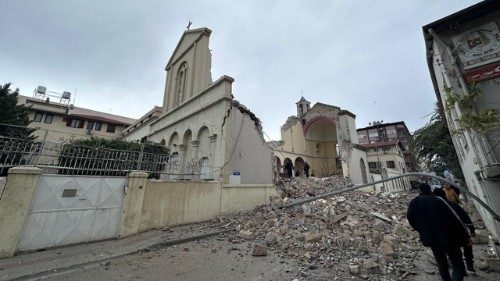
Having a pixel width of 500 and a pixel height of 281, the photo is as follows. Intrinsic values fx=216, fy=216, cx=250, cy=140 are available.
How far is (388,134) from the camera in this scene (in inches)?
1770

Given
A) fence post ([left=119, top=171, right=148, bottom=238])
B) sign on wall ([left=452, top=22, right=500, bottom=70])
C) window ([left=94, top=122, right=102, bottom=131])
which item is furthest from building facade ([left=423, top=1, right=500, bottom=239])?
window ([left=94, top=122, right=102, bottom=131])

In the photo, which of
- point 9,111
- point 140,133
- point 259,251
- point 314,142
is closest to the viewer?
point 259,251

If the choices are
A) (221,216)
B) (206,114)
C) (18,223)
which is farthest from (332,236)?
(206,114)

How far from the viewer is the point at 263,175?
12.3 meters

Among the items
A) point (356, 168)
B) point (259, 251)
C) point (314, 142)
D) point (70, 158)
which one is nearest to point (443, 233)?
Result: point (259, 251)

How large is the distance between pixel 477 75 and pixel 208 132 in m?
10.8

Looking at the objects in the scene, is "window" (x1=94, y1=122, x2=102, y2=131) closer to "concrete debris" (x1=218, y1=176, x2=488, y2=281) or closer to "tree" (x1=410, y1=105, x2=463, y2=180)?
"concrete debris" (x1=218, y1=176, x2=488, y2=281)

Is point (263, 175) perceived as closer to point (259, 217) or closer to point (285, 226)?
point (259, 217)

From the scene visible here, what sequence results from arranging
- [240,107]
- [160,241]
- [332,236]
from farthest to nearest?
[240,107]
[160,241]
[332,236]

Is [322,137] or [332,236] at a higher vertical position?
[322,137]

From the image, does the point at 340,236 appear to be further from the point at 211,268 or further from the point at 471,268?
the point at 211,268

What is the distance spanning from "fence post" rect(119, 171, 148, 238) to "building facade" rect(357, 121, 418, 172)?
1849 inches

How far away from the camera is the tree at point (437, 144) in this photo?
1255cm

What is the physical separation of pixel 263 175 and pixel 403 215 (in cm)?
662
